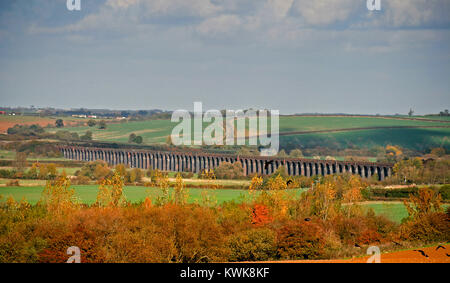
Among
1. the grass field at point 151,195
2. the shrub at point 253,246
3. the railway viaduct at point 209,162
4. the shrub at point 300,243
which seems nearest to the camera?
the shrub at point 300,243

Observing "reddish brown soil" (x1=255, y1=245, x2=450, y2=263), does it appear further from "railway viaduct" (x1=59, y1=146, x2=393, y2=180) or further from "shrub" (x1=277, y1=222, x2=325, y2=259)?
"railway viaduct" (x1=59, y1=146, x2=393, y2=180)

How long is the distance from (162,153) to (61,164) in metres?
32.0

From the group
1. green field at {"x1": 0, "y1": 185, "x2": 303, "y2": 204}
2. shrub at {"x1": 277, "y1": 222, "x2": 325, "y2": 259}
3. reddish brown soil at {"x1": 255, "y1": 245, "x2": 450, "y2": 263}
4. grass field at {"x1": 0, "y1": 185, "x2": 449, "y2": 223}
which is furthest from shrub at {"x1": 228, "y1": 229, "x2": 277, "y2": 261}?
green field at {"x1": 0, "y1": 185, "x2": 303, "y2": 204}

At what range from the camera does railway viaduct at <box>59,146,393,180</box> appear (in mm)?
148500

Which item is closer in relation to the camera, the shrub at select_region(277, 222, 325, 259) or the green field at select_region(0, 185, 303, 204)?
the shrub at select_region(277, 222, 325, 259)

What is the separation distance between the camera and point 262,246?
203 feet

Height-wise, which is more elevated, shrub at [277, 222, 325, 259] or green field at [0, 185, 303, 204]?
shrub at [277, 222, 325, 259]

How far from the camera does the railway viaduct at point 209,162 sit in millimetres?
148500

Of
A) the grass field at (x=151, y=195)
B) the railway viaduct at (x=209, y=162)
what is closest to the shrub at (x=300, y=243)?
the grass field at (x=151, y=195)

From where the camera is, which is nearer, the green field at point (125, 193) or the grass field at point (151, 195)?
the grass field at point (151, 195)

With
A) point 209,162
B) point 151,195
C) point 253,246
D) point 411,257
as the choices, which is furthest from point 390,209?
point 209,162

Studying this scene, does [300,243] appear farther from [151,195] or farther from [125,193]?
[125,193]

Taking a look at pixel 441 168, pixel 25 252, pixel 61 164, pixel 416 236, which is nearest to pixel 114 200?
pixel 25 252

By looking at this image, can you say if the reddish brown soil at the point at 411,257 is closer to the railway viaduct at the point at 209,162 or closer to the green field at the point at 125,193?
the green field at the point at 125,193
